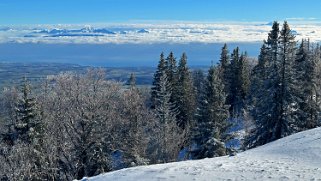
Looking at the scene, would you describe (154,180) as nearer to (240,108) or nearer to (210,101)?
(210,101)

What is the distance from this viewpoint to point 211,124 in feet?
129

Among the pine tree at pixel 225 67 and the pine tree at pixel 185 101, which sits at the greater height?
the pine tree at pixel 225 67

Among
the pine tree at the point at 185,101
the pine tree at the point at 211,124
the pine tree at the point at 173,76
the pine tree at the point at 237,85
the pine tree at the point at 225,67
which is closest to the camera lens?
the pine tree at the point at 211,124

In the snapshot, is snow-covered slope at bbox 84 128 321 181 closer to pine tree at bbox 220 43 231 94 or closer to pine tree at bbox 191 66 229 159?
pine tree at bbox 191 66 229 159

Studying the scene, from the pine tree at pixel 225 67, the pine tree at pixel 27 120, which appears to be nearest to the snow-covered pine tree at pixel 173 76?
the pine tree at pixel 225 67

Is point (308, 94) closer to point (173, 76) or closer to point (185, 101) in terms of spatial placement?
point (185, 101)

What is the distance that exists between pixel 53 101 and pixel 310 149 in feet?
90.0

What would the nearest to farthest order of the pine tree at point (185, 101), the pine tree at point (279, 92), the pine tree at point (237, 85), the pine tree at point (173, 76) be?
the pine tree at point (279, 92)
the pine tree at point (173, 76)
the pine tree at point (185, 101)
the pine tree at point (237, 85)

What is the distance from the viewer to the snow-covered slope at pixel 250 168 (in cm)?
2006

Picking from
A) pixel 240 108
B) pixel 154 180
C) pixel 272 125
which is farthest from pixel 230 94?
pixel 154 180

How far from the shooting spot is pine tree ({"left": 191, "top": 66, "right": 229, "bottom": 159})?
1503 inches

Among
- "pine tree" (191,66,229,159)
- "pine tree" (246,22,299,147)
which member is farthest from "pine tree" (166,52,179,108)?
"pine tree" (246,22,299,147)

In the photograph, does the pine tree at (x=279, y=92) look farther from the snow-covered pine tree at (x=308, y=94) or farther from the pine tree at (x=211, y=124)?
the pine tree at (x=211, y=124)

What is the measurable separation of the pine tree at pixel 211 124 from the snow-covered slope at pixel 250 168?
11280mm
